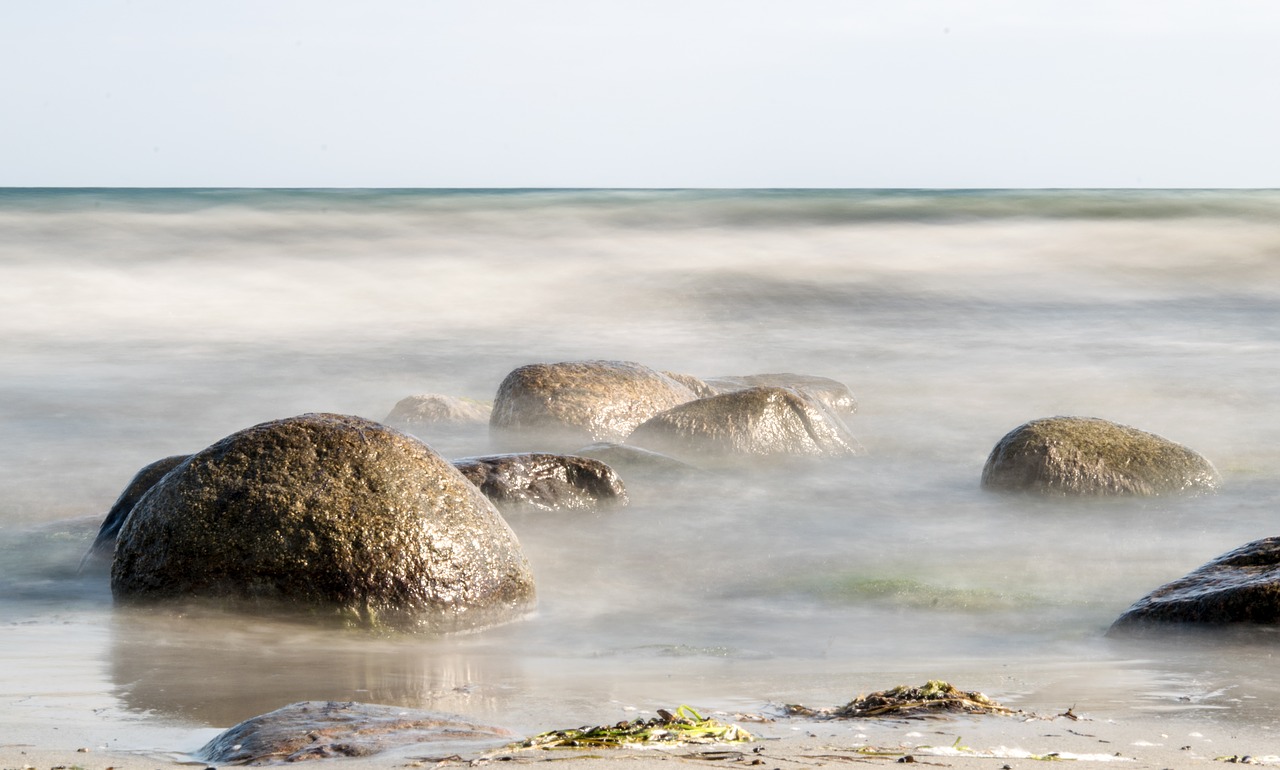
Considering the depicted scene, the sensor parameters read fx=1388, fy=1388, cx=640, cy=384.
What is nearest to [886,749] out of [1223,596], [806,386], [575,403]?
[1223,596]

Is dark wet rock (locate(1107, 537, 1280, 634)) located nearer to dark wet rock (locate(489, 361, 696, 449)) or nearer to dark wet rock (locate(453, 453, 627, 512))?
dark wet rock (locate(453, 453, 627, 512))

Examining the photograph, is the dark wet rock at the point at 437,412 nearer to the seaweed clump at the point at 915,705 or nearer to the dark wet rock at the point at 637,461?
the dark wet rock at the point at 637,461

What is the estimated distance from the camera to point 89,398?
13.6 m

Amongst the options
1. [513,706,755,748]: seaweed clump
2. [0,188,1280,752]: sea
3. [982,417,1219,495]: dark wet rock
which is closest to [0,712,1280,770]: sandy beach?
[513,706,755,748]: seaweed clump

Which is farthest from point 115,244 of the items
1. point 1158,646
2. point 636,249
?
point 1158,646

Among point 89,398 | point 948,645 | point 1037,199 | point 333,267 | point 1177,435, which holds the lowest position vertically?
point 948,645

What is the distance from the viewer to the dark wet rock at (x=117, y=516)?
6.34 meters

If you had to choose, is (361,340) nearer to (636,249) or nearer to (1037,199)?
(636,249)

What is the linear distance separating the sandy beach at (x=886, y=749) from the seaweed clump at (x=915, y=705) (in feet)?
0.22

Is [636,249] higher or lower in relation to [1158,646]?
higher

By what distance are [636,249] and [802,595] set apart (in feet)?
74.0

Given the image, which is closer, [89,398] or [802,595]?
[802,595]

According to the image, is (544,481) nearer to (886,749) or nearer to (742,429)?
(742,429)

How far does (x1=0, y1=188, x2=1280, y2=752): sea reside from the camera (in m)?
4.59
